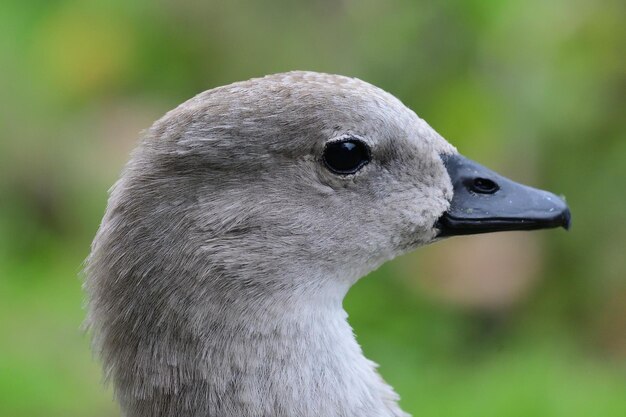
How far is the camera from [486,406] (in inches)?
135

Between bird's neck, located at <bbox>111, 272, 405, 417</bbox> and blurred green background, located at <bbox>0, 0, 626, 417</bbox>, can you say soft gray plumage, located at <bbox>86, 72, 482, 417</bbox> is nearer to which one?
bird's neck, located at <bbox>111, 272, 405, 417</bbox>

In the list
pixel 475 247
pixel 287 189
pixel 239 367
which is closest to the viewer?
pixel 239 367

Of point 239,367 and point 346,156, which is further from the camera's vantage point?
point 346,156

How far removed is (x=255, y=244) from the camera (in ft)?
6.33

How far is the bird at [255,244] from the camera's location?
1.87 meters

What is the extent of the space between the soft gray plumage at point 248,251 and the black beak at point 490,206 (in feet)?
0.40

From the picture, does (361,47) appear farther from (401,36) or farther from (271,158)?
(271,158)

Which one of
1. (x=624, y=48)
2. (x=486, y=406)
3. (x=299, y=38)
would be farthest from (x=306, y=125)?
(x=299, y=38)

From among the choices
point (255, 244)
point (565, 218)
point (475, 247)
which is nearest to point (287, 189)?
point (255, 244)

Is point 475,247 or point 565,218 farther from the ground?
point 565,218

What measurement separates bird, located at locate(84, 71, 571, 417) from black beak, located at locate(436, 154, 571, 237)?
68 mm

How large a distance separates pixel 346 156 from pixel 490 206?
0.34 m

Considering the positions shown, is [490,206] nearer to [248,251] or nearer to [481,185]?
[481,185]

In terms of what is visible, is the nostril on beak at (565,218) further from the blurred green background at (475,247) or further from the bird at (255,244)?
the blurred green background at (475,247)
